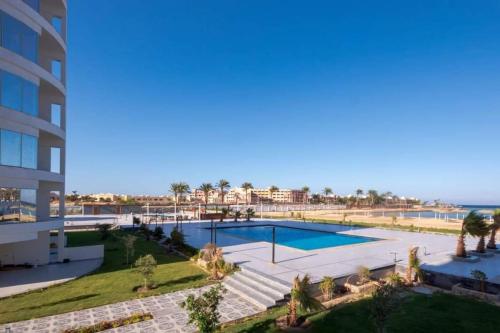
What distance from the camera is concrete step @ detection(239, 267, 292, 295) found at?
10930 mm

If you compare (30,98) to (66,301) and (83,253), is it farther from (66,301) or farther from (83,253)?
(66,301)

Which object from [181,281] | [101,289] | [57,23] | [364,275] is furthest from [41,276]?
[364,275]

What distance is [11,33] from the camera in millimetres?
12828

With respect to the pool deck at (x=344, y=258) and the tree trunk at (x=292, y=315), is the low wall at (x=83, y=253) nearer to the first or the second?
the pool deck at (x=344, y=258)

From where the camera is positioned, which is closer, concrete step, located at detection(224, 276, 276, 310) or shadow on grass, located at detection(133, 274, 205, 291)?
concrete step, located at detection(224, 276, 276, 310)

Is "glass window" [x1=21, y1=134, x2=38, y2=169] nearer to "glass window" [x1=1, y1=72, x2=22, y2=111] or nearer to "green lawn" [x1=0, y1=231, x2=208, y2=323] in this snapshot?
"glass window" [x1=1, y1=72, x2=22, y2=111]

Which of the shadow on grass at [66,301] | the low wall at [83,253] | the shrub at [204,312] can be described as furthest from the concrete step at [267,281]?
the low wall at [83,253]

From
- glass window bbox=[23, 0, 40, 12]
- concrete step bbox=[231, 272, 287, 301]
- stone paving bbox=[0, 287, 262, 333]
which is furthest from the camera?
glass window bbox=[23, 0, 40, 12]

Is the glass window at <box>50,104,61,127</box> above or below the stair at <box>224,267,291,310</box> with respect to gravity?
above

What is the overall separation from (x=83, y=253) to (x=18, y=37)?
11332 millimetres

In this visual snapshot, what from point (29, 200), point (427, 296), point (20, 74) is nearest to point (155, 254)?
point (29, 200)

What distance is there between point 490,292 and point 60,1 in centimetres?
2554

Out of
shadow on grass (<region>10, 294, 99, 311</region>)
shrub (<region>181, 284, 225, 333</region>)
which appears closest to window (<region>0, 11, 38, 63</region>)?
shadow on grass (<region>10, 294, 99, 311</region>)

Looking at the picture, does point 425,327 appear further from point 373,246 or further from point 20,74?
point 20,74
